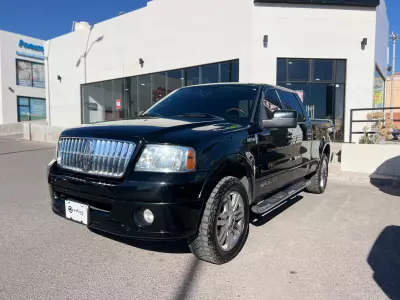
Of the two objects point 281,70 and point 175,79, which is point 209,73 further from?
point 281,70

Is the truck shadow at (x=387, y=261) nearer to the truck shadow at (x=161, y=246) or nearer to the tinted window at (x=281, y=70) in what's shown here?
the truck shadow at (x=161, y=246)

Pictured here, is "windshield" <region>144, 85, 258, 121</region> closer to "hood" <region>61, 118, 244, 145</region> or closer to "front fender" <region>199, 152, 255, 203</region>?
"hood" <region>61, 118, 244, 145</region>

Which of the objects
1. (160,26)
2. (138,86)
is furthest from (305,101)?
(138,86)

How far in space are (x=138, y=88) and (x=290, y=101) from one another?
44.9 feet

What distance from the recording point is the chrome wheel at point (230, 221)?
10.8 feet

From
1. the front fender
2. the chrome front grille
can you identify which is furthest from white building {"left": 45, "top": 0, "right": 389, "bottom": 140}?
the chrome front grille

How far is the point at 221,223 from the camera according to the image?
129 inches

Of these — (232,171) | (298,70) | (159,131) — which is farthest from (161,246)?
(298,70)

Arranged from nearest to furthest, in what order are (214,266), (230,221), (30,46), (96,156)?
(96,156) → (214,266) → (230,221) → (30,46)

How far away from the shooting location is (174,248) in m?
3.72

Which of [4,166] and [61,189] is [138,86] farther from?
[61,189]

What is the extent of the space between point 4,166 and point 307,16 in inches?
465

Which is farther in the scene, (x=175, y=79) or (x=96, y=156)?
(x=175, y=79)

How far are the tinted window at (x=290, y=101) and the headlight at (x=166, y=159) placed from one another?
2.61 meters
